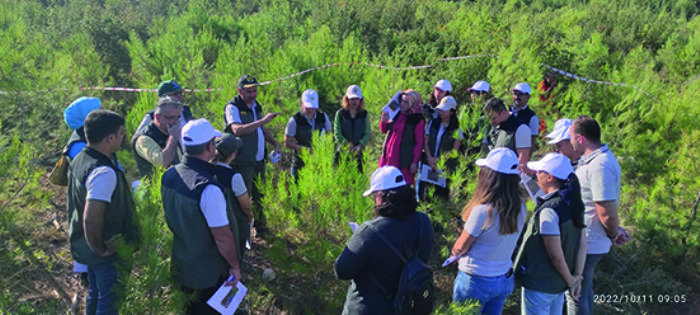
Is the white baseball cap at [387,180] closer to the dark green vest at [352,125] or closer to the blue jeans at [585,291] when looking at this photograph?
the blue jeans at [585,291]

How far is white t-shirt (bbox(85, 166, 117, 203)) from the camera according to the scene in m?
2.39

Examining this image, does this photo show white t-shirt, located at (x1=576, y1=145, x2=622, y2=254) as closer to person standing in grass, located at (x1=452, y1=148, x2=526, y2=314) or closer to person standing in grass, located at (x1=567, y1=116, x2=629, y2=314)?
person standing in grass, located at (x1=567, y1=116, x2=629, y2=314)

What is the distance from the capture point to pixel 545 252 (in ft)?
8.73

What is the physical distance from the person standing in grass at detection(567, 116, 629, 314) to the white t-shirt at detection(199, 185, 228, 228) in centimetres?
237

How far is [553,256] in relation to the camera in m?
2.58

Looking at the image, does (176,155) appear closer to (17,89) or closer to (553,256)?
(553,256)

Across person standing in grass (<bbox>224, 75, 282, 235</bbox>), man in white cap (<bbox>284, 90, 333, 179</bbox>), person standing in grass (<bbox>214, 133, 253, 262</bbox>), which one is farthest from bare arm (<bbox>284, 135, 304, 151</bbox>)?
person standing in grass (<bbox>214, 133, 253, 262</bbox>)

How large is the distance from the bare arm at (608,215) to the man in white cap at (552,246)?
392 mm

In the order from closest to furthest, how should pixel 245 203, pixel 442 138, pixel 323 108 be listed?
1. pixel 245 203
2. pixel 442 138
3. pixel 323 108

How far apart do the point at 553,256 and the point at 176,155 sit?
2825mm

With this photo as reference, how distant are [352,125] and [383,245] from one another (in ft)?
9.04

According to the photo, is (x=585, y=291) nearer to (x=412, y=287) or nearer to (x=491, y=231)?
(x=491, y=231)

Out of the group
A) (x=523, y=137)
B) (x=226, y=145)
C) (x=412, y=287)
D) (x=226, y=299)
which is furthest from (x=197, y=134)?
(x=523, y=137)

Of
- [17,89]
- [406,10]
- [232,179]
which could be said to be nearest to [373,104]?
[232,179]
